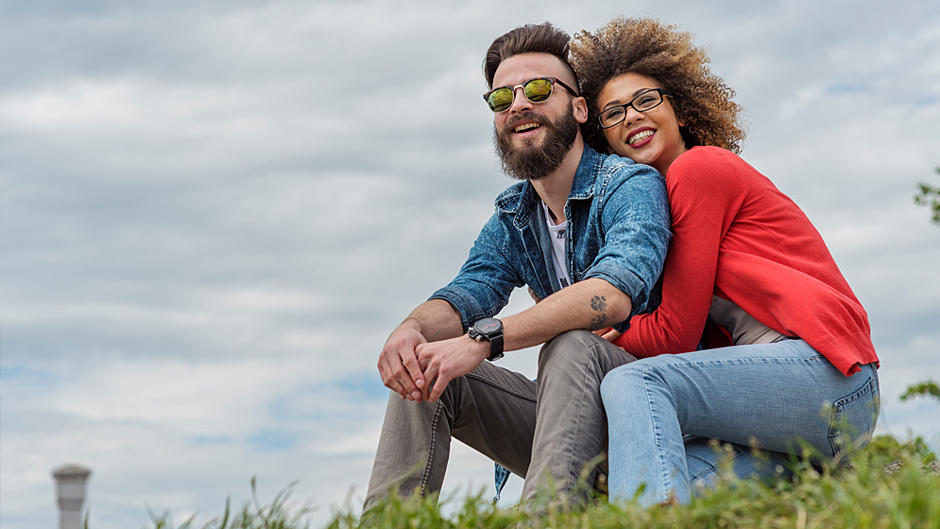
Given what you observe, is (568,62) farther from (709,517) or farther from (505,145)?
(709,517)

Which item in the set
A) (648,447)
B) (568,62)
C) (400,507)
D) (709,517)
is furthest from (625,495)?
(568,62)

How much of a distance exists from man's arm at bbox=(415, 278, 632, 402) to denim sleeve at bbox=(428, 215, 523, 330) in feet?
3.57

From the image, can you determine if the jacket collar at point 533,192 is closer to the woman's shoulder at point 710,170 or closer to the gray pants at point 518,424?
the woman's shoulder at point 710,170

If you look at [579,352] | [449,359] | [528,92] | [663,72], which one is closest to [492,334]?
[449,359]

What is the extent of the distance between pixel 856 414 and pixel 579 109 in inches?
104

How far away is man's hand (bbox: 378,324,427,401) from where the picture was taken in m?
4.86

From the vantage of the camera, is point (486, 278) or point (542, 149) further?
point (486, 278)

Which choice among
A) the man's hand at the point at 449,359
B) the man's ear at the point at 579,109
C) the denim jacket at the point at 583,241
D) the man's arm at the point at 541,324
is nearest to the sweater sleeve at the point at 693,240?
the denim jacket at the point at 583,241

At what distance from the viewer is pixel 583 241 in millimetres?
5598

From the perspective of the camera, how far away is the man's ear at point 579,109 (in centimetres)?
590

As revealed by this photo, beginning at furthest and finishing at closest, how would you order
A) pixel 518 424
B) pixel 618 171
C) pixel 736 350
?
pixel 518 424 → pixel 618 171 → pixel 736 350

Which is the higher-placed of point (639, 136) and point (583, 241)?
point (639, 136)

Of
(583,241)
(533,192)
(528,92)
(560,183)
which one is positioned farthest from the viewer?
(533,192)

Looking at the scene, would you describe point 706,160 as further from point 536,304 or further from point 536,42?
point 536,42
